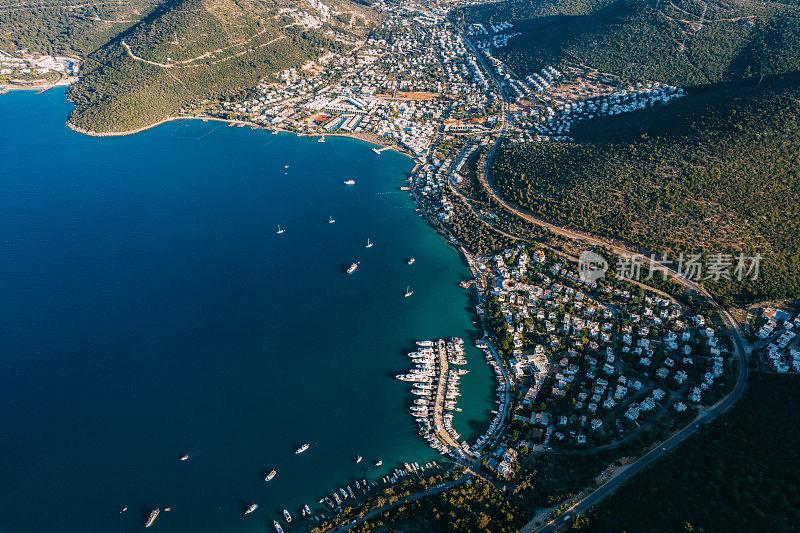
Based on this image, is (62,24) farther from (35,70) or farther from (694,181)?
(694,181)

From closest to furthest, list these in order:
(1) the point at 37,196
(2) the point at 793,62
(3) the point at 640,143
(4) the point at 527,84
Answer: (3) the point at 640,143, (1) the point at 37,196, (2) the point at 793,62, (4) the point at 527,84

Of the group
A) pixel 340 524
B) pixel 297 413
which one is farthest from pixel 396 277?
pixel 340 524

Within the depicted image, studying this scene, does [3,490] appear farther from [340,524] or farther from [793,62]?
[793,62]

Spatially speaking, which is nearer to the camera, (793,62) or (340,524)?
(340,524)

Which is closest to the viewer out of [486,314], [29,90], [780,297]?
[780,297]

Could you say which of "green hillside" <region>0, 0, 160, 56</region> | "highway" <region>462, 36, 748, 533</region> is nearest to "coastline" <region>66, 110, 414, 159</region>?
"highway" <region>462, 36, 748, 533</region>

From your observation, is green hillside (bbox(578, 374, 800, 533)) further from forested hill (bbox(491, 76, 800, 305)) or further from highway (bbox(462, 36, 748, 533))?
forested hill (bbox(491, 76, 800, 305))
